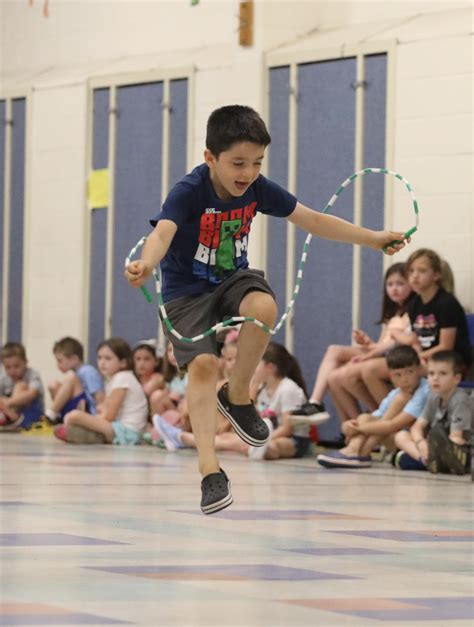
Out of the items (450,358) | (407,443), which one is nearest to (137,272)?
(450,358)

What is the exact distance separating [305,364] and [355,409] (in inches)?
49.2

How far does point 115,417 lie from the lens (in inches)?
401

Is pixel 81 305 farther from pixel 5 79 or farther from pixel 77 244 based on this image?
pixel 5 79

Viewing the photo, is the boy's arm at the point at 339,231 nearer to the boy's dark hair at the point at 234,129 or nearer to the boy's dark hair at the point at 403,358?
the boy's dark hair at the point at 234,129

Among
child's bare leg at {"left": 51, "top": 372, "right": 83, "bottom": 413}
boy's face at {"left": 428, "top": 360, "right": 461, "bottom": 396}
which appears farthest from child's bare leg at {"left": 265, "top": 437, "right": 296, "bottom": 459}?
child's bare leg at {"left": 51, "top": 372, "right": 83, "bottom": 413}

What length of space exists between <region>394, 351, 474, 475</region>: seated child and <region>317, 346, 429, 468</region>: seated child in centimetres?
12

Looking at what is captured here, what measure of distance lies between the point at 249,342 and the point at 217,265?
0.96 ft

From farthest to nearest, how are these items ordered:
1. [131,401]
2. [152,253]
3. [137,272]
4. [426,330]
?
[131,401]
[426,330]
[152,253]
[137,272]

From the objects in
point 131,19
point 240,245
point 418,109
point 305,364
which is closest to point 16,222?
point 131,19

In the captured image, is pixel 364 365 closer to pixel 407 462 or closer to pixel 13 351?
pixel 407 462

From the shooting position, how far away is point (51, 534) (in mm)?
4410

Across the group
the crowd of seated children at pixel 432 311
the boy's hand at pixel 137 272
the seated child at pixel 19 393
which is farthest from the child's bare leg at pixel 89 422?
the boy's hand at pixel 137 272

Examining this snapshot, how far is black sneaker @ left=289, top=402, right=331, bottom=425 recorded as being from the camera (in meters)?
8.52

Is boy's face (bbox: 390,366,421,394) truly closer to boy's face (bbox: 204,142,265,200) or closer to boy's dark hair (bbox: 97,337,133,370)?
boy's dark hair (bbox: 97,337,133,370)
